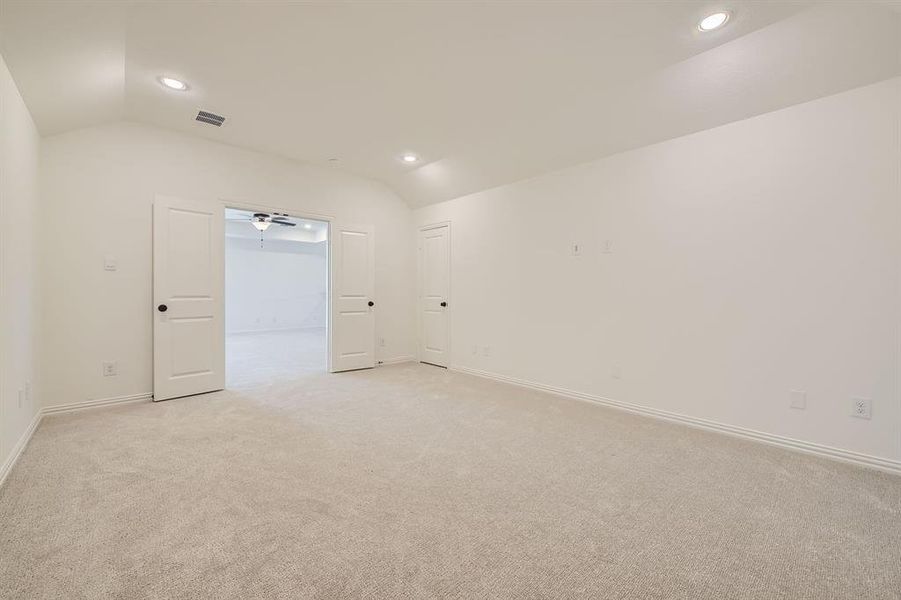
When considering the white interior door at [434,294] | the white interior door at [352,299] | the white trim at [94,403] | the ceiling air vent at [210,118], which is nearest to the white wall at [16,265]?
the white trim at [94,403]

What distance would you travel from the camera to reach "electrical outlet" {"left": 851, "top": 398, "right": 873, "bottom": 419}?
2.51 m

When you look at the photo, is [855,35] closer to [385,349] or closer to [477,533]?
[477,533]

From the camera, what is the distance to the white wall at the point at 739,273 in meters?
2.51

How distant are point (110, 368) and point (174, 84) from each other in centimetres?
270

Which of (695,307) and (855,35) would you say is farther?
(695,307)

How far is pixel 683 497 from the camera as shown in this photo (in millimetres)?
2068

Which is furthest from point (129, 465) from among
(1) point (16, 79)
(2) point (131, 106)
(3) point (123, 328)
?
(2) point (131, 106)

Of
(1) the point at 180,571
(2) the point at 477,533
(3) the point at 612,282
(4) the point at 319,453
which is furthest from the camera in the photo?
(3) the point at 612,282

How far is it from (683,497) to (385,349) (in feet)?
14.5

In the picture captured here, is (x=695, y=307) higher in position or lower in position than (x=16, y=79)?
lower

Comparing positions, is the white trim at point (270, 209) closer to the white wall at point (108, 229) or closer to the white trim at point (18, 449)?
the white wall at point (108, 229)

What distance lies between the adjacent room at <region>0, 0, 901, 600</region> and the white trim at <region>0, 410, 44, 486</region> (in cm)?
3

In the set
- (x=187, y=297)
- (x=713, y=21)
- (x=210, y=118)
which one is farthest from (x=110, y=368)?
(x=713, y=21)

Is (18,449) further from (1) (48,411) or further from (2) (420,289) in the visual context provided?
(2) (420,289)
